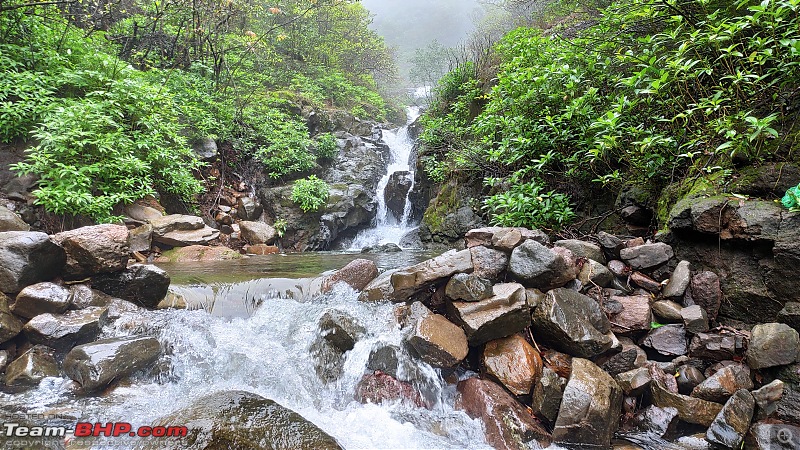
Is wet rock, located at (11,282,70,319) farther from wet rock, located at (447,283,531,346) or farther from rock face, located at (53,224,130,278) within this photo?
wet rock, located at (447,283,531,346)

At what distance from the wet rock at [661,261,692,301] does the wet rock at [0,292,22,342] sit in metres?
6.26

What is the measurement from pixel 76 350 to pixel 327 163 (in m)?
10.4

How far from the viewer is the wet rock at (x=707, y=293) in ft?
10.2

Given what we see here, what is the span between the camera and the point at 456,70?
10578 mm

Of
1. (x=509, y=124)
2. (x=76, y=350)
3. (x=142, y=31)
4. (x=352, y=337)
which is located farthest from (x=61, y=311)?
(x=142, y=31)

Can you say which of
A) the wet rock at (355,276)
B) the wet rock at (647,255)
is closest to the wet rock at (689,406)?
the wet rock at (647,255)

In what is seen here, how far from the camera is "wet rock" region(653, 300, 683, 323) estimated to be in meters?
3.18

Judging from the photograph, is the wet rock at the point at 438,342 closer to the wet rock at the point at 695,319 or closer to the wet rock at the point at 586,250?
the wet rock at the point at 586,250

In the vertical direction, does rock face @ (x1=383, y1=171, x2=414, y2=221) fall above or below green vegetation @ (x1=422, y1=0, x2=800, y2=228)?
below

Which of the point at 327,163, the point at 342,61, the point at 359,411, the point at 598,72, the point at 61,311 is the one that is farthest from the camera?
the point at 342,61

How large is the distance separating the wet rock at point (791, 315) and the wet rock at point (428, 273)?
247cm

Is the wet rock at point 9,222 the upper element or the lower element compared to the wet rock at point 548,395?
upper

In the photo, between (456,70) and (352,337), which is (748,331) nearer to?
(352,337)

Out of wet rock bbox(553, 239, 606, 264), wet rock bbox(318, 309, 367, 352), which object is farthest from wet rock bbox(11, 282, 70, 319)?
wet rock bbox(553, 239, 606, 264)
